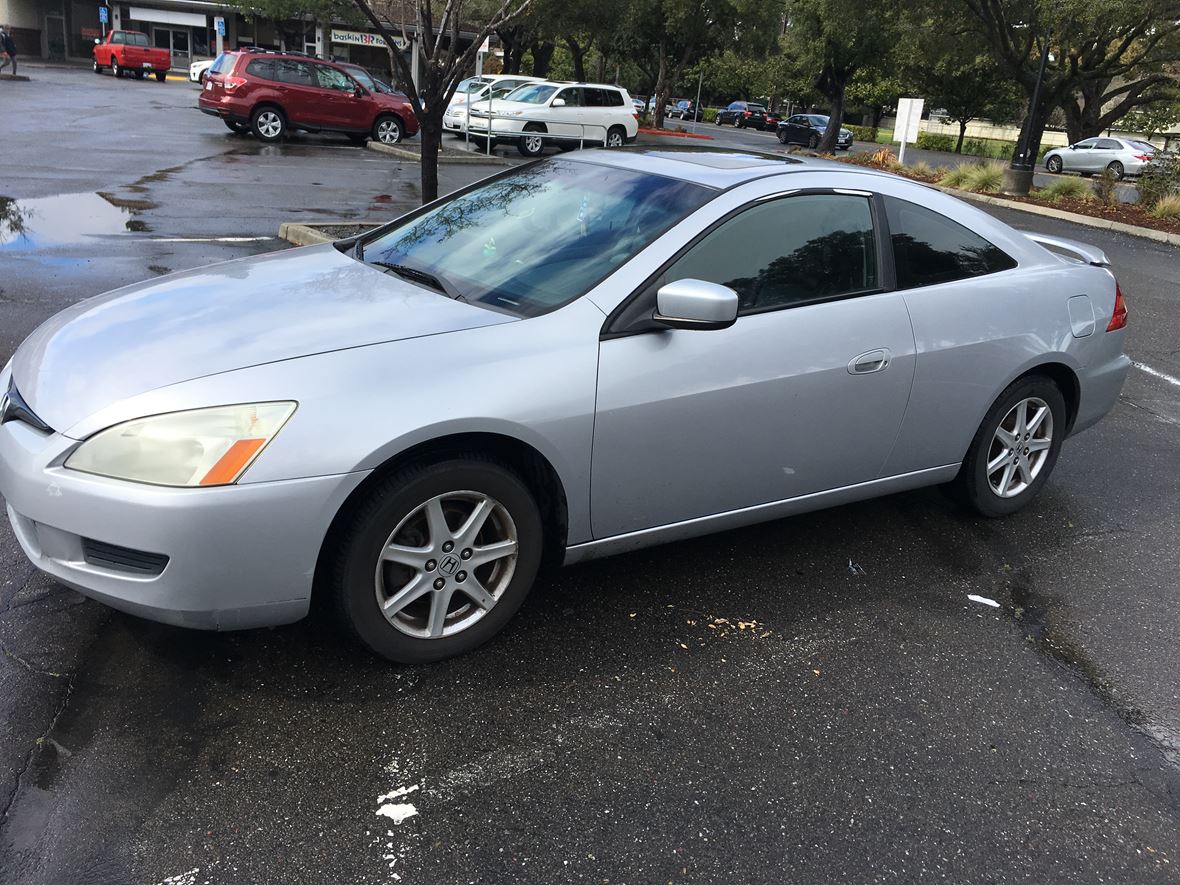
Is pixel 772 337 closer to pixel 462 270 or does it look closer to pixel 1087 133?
pixel 462 270

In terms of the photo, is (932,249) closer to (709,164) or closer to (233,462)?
(709,164)

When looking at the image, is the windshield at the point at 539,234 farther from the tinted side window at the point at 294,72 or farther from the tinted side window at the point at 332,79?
the tinted side window at the point at 332,79

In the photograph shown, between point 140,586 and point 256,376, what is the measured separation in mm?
657

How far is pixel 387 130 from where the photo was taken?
72.9 ft

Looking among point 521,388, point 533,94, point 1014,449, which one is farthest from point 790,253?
point 533,94

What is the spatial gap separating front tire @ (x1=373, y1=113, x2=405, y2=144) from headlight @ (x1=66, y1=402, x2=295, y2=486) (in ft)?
67.7

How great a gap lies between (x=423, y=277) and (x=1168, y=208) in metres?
18.8

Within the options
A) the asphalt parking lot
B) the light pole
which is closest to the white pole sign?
the light pole

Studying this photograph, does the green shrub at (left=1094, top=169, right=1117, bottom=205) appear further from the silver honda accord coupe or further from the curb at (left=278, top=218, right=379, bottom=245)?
the silver honda accord coupe

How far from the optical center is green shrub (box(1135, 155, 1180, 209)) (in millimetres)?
19375

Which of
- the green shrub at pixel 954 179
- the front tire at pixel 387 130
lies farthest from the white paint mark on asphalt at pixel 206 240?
the green shrub at pixel 954 179

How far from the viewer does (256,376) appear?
111 inches

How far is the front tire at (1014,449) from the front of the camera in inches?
173

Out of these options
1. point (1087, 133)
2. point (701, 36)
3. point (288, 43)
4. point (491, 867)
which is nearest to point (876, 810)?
point (491, 867)
